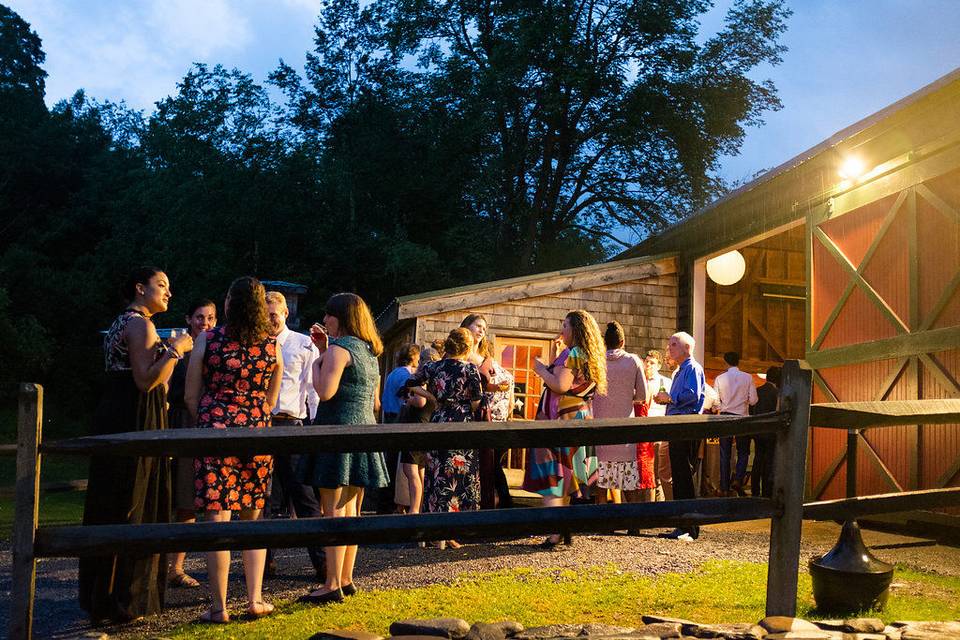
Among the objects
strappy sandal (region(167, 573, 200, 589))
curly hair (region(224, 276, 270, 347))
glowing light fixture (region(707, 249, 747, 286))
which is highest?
glowing light fixture (region(707, 249, 747, 286))

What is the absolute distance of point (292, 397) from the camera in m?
6.45

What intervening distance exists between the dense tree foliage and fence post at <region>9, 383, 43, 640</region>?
20.5m

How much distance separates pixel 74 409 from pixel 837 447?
2621cm

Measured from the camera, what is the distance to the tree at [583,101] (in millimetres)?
25297

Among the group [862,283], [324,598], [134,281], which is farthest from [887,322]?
[134,281]

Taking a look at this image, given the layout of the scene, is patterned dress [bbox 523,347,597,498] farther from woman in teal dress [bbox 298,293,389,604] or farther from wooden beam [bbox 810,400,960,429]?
wooden beam [bbox 810,400,960,429]

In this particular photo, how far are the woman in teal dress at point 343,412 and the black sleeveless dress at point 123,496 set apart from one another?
75 cm

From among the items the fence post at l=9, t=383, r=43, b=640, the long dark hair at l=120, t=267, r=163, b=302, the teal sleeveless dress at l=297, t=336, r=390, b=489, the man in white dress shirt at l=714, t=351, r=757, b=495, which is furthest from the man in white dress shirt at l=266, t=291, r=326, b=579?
the man in white dress shirt at l=714, t=351, r=757, b=495

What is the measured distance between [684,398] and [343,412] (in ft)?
11.5

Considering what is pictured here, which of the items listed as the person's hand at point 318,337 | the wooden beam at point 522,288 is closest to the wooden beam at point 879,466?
the wooden beam at point 522,288

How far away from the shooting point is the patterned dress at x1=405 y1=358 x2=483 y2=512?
6777 mm

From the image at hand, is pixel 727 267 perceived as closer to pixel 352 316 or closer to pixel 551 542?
pixel 551 542

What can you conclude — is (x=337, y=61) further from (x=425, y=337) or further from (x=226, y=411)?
(x=226, y=411)

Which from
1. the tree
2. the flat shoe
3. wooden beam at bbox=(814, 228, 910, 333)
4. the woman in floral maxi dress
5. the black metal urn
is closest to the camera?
the black metal urn
